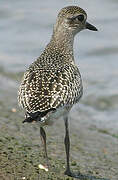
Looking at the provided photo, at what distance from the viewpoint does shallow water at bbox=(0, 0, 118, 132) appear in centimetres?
1200

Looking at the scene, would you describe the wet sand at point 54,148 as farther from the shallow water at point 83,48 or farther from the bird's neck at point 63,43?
the bird's neck at point 63,43

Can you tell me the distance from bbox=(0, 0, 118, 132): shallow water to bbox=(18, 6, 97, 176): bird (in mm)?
3304

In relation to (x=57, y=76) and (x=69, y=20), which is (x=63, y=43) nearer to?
(x=69, y=20)

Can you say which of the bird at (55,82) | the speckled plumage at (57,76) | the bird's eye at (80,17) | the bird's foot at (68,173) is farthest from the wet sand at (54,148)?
the bird's eye at (80,17)

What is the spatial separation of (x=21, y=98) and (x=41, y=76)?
34cm

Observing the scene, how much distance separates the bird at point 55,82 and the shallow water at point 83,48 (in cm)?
330

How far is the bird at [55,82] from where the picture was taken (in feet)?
20.2

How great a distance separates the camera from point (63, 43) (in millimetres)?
7465

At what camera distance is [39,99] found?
619 centimetres

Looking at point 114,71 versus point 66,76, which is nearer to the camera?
point 66,76

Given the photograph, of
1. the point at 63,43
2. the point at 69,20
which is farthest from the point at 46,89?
the point at 69,20

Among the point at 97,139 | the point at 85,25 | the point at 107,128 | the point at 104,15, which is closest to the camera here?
the point at 85,25

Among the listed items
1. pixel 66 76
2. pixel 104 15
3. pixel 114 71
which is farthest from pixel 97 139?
pixel 104 15

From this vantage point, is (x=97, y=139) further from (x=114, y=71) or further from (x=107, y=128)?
(x=114, y=71)
